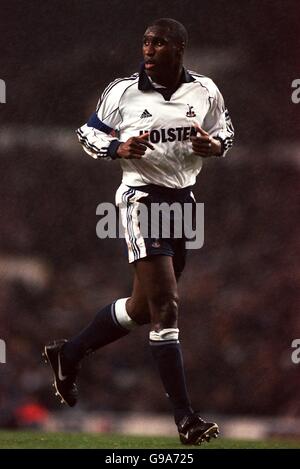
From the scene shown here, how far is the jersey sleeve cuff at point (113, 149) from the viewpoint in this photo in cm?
536

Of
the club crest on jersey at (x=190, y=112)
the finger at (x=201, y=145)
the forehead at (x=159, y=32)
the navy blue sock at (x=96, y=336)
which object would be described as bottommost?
the navy blue sock at (x=96, y=336)

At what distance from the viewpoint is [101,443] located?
595cm

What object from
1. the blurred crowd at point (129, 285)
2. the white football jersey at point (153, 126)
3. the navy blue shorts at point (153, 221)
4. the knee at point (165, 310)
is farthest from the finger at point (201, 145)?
the blurred crowd at point (129, 285)

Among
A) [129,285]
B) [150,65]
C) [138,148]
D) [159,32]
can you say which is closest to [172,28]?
[159,32]

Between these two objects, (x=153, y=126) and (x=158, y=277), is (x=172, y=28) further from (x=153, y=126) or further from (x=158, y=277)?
(x=158, y=277)

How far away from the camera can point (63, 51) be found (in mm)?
8773

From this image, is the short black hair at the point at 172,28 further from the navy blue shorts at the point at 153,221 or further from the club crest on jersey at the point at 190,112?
the navy blue shorts at the point at 153,221

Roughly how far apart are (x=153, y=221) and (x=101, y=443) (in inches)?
50.6

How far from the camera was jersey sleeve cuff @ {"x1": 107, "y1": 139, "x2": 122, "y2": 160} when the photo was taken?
5363 mm

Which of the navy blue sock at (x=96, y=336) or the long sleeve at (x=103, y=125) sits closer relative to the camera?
the long sleeve at (x=103, y=125)

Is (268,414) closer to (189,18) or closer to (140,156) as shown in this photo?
(189,18)

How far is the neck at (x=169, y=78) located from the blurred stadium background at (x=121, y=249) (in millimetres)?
2821

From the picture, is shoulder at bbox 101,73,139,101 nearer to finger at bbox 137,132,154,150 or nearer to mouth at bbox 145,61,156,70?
mouth at bbox 145,61,156,70

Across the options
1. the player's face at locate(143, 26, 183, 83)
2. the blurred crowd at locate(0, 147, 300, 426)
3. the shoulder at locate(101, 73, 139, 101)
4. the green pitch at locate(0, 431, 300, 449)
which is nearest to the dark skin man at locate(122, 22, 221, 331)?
the player's face at locate(143, 26, 183, 83)
